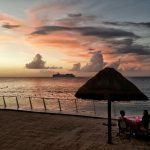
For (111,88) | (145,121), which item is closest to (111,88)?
(111,88)

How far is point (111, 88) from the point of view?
13578 millimetres

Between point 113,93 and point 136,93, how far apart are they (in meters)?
0.97

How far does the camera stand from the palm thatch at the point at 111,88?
1352 centimetres

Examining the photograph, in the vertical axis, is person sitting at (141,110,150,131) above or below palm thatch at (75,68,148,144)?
below

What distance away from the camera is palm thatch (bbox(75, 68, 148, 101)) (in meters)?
13.5

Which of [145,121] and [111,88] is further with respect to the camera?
[145,121]

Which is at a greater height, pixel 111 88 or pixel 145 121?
pixel 111 88

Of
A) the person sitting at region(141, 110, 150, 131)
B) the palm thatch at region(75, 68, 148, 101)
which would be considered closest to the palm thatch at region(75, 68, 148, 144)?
the palm thatch at region(75, 68, 148, 101)

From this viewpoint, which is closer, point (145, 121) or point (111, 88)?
point (111, 88)

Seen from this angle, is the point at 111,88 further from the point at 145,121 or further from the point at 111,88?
the point at 145,121

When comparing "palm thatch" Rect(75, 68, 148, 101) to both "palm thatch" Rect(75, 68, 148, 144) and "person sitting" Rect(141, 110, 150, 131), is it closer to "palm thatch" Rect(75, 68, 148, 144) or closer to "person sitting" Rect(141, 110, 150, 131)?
"palm thatch" Rect(75, 68, 148, 144)

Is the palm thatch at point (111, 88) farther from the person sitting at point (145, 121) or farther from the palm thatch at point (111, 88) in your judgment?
the person sitting at point (145, 121)

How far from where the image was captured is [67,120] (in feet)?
65.6

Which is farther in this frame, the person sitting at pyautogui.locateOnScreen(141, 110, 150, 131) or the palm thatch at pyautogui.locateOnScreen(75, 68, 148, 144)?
the person sitting at pyautogui.locateOnScreen(141, 110, 150, 131)
